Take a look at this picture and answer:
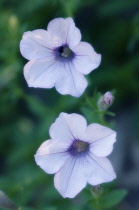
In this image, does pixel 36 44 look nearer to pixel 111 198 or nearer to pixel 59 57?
pixel 59 57

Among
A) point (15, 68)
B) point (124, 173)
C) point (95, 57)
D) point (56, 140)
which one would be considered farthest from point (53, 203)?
point (95, 57)

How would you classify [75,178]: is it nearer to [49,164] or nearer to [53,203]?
[49,164]

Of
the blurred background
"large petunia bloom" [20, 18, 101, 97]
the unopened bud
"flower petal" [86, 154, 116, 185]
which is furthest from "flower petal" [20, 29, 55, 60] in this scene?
the blurred background

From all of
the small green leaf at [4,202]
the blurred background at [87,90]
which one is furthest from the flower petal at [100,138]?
the blurred background at [87,90]

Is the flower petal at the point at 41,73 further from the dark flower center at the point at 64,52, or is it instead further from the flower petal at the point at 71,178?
the flower petal at the point at 71,178

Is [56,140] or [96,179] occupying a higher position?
[56,140]

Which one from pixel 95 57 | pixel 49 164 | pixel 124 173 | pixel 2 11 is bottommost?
pixel 124 173

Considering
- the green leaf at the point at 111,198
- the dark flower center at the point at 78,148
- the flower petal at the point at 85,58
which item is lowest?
the green leaf at the point at 111,198

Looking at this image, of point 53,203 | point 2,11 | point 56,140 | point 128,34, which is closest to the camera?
point 56,140
